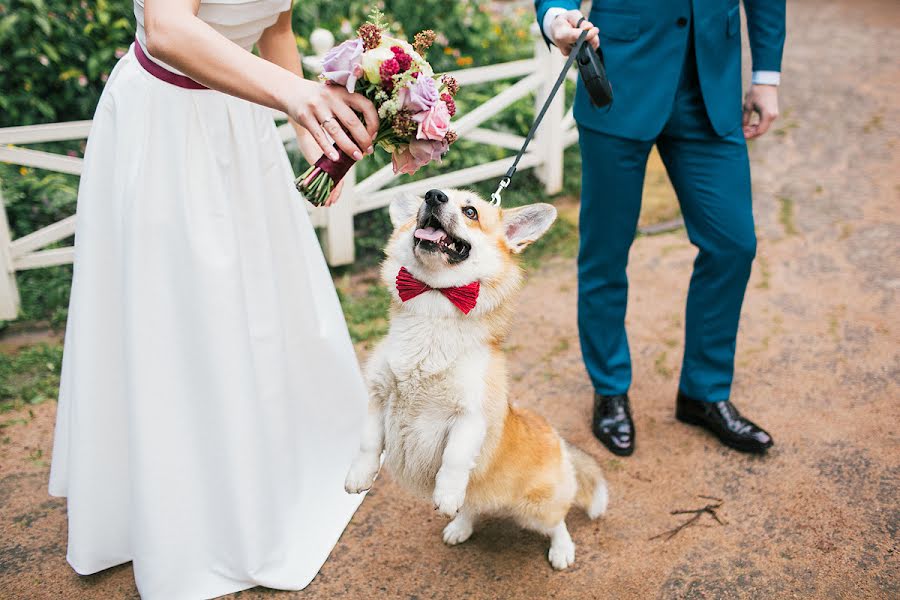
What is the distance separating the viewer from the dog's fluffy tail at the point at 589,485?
10.4 feet

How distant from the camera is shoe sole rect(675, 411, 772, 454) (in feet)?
12.1

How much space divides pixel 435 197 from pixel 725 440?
215 cm

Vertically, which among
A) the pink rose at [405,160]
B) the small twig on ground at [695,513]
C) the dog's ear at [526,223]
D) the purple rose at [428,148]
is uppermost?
the purple rose at [428,148]

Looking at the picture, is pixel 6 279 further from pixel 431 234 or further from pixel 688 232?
pixel 688 232

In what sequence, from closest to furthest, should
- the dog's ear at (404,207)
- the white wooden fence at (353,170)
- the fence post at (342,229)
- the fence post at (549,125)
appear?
the dog's ear at (404,207) → the white wooden fence at (353,170) → the fence post at (342,229) → the fence post at (549,125)

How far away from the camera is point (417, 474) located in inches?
109

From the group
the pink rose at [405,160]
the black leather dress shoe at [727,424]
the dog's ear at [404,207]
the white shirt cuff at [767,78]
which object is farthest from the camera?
the black leather dress shoe at [727,424]

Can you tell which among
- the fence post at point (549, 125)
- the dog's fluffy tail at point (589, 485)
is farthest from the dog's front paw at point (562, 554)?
the fence post at point (549, 125)

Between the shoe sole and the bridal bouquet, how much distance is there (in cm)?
229

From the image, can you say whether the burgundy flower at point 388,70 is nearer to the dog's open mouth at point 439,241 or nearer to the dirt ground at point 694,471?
the dog's open mouth at point 439,241

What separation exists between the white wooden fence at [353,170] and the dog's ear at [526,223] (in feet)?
6.72

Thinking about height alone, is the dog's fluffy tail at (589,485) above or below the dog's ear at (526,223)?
below

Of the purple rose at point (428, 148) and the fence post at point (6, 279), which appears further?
the fence post at point (6, 279)

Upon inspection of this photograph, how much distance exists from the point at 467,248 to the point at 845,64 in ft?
28.6
